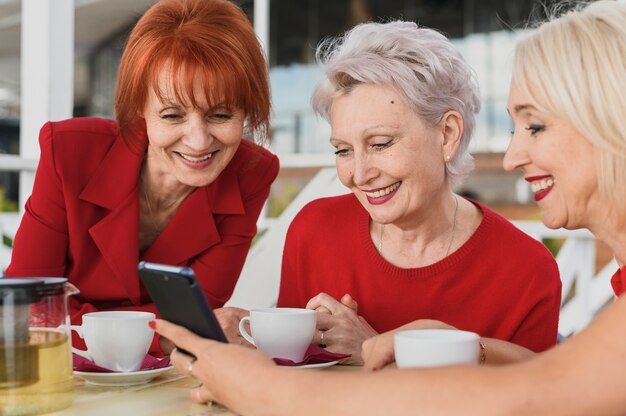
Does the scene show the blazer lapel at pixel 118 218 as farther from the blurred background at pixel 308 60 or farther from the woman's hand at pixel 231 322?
the blurred background at pixel 308 60

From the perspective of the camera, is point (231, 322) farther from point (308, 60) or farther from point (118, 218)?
point (308, 60)

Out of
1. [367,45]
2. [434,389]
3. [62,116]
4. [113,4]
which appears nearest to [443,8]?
[113,4]

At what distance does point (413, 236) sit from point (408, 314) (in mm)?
202

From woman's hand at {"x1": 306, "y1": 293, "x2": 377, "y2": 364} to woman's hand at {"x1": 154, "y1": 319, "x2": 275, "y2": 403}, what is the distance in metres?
0.40

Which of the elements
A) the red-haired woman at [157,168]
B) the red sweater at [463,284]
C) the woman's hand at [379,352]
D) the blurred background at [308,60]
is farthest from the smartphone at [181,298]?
the blurred background at [308,60]

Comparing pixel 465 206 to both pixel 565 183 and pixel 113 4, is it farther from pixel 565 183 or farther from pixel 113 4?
pixel 113 4

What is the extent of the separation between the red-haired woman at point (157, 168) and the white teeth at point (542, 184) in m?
0.75

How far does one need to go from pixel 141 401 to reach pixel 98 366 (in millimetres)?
140

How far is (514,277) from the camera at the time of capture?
174cm

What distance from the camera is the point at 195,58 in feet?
5.55

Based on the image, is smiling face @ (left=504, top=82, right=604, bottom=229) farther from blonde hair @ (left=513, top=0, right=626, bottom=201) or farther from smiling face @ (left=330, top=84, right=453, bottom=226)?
smiling face @ (left=330, top=84, right=453, bottom=226)

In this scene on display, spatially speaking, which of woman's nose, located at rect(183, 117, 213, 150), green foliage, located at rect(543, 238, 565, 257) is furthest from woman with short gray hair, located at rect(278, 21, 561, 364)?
green foliage, located at rect(543, 238, 565, 257)

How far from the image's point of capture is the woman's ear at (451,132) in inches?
69.1

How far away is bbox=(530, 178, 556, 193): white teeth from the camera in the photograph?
126cm
